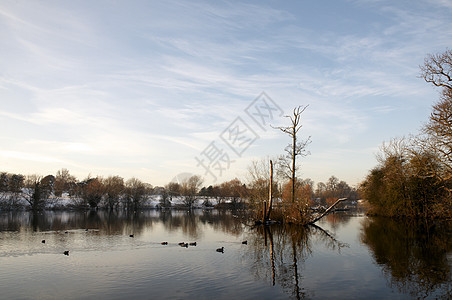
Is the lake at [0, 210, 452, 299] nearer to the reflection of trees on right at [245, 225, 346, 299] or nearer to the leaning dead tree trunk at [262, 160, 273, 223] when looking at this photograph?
the reflection of trees on right at [245, 225, 346, 299]

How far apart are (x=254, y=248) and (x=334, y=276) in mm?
6014

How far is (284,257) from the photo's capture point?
43.8 feet

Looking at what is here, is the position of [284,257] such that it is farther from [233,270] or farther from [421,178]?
[421,178]

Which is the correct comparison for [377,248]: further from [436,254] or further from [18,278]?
[18,278]

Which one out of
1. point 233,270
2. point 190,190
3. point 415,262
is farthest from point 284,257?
point 190,190

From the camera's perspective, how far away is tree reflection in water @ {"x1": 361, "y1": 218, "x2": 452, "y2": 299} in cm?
859

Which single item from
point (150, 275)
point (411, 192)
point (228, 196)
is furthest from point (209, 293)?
point (228, 196)

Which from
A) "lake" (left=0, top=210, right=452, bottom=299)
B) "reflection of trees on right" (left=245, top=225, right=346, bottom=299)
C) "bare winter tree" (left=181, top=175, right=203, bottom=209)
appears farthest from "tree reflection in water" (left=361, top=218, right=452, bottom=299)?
"bare winter tree" (left=181, top=175, right=203, bottom=209)

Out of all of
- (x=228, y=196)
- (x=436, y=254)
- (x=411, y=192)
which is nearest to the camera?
(x=436, y=254)

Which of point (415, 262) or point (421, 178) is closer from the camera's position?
point (415, 262)

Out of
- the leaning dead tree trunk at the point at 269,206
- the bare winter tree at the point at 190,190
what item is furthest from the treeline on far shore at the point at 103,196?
the leaning dead tree trunk at the point at 269,206

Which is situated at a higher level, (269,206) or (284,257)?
(269,206)

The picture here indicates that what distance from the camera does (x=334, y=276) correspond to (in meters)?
10.2

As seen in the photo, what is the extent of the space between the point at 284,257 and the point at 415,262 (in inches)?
188
